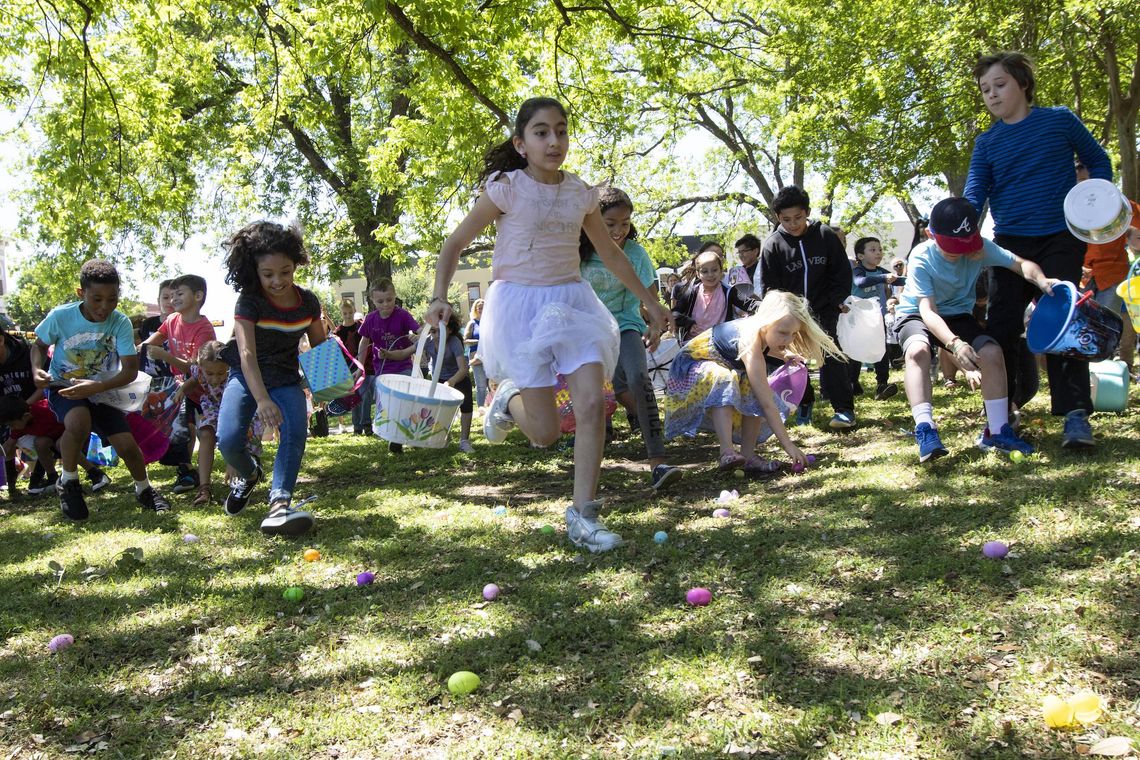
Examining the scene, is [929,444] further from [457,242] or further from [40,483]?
[40,483]

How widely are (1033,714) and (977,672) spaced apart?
235mm

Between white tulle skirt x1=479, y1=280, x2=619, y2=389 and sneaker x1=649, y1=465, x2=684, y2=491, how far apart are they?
119cm

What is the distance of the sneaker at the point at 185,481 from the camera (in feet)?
22.0

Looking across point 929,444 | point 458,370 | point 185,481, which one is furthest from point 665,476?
point 458,370

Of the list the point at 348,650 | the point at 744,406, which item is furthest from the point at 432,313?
the point at 744,406

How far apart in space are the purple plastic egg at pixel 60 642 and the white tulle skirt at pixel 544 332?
195 cm

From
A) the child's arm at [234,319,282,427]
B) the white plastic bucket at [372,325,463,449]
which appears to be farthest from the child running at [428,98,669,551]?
the child's arm at [234,319,282,427]

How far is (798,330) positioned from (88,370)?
14.7 ft

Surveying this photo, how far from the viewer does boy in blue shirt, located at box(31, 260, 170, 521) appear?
5.70 metres

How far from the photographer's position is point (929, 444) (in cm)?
464

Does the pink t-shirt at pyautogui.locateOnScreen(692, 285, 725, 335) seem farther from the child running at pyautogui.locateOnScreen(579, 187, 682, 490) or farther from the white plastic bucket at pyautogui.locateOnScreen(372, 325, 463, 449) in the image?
the white plastic bucket at pyautogui.locateOnScreen(372, 325, 463, 449)

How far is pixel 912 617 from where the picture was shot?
272 centimetres

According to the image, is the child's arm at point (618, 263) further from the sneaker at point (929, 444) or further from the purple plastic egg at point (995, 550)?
the purple plastic egg at point (995, 550)

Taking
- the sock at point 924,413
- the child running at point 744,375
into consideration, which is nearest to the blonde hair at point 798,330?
the child running at point 744,375
